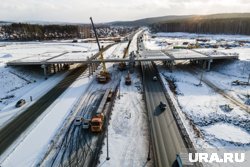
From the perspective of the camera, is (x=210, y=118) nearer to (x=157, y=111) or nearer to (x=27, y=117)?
(x=157, y=111)

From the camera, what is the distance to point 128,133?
112 ft

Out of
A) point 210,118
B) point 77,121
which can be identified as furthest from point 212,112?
point 77,121

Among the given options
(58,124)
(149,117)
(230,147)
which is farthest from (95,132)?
(230,147)

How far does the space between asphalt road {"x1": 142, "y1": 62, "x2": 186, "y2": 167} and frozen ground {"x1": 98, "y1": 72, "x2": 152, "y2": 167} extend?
133 cm

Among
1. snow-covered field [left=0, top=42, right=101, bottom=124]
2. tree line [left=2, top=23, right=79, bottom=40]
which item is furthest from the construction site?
tree line [left=2, top=23, right=79, bottom=40]

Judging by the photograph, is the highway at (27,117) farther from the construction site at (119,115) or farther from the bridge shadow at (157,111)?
the bridge shadow at (157,111)

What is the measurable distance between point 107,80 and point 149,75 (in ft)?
46.1

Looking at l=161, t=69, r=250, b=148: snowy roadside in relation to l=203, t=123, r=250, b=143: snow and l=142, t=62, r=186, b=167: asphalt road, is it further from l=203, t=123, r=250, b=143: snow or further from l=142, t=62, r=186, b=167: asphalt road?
l=142, t=62, r=186, b=167: asphalt road

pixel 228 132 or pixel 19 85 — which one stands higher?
pixel 19 85

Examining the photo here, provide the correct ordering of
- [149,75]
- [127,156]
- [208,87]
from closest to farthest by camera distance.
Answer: [127,156], [208,87], [149,75]

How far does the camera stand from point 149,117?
129 ft

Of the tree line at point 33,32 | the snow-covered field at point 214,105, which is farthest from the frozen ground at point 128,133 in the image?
the tree line at point 33,32

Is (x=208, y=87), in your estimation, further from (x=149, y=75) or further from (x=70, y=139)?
A: (x=70, y=139)

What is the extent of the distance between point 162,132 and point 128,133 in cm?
554
